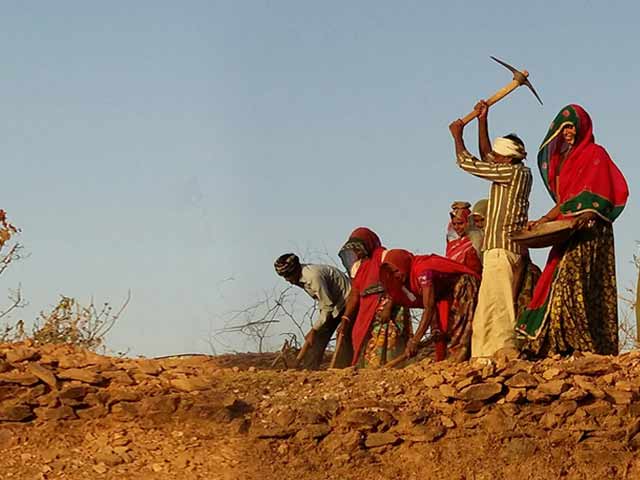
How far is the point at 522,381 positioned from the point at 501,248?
3.65 feet

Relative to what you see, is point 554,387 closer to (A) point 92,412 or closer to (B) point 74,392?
(A) point 92,412

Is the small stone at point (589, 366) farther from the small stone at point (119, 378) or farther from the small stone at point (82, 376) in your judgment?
the small stone at point (82, 376)

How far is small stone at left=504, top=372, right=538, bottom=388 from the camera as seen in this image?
7906 mm

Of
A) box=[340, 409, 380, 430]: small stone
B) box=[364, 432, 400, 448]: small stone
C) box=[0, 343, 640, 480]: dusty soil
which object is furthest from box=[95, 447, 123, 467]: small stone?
box=[364, 432, 400, 448]: small stone

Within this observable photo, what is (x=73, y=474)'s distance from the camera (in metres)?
7.52

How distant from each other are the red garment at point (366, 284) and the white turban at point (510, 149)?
1504 mm

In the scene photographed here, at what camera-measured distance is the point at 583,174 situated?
848 centimetres

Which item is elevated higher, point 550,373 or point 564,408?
point 550,373

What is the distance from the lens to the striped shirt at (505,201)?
8656 millimetres

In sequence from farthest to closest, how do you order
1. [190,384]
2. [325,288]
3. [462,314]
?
[325,288], [462,314], [190,384]

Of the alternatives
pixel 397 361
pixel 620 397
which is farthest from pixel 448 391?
pixel 397 361

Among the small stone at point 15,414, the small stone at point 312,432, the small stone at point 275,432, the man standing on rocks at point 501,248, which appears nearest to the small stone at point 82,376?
the small stone at point 15,414

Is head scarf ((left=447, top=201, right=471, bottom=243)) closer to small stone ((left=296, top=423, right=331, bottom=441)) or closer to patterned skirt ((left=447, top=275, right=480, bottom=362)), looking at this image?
patterned skirt ((left=447, top=275, right=480, bottom=362))

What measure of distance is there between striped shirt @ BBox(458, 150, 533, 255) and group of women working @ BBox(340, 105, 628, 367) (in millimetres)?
197
